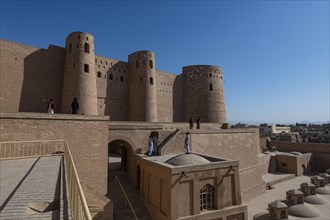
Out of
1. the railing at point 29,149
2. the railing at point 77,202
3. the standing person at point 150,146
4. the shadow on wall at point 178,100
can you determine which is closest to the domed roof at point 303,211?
the standing person at point 150,146

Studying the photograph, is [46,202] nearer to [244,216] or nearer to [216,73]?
[244,216]

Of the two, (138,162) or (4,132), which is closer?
(4,132)

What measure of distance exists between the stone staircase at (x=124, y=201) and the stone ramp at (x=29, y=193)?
5.52 metres

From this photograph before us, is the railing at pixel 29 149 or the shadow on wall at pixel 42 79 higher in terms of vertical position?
the shadow on wall at pixel 42 79

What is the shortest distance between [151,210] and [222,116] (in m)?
20.4

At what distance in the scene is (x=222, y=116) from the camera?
2911 cm

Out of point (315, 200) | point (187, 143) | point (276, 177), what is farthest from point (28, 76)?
point (276, 177)

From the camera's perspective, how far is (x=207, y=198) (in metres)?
10.6

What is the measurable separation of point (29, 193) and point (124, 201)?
8.23 metres

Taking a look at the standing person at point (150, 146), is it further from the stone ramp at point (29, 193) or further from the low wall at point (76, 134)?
the stone ramp at point (29, 193)

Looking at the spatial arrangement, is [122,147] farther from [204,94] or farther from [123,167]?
[204,94]

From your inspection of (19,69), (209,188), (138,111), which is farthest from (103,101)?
(209,188)

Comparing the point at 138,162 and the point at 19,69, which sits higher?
the point at 19,69

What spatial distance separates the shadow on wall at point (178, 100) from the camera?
28.7 m
